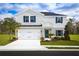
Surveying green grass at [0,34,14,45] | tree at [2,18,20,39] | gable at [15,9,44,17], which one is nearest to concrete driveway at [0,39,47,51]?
green grass at [0,34,14,45]

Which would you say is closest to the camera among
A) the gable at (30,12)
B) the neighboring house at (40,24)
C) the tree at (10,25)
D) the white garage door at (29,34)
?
the gable at (30,12)

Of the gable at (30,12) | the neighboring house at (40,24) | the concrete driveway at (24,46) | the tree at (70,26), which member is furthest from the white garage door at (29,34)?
the tree at (70,26)

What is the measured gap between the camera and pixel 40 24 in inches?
382

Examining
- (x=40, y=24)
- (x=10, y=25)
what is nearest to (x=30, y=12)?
(x=40, y=24)

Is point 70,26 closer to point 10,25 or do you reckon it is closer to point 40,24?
point 40,24

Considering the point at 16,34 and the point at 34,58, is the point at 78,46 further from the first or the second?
the point at 16,34

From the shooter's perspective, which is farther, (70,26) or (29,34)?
(29,34)

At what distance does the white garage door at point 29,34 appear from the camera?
9773mm

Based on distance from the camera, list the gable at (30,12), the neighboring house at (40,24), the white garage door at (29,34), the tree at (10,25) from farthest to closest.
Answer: the white garage door at (29,34) < the neighboring house at (40,24) < the tree at (10,25) < the gable at (30,12)

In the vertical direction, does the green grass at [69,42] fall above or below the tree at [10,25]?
below

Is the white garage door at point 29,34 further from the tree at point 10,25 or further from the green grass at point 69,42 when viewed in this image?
the green grass at point 69,42

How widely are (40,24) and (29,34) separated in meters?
0.60

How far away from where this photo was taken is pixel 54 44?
31.8 feet

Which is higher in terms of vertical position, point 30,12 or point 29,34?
point 30,12
